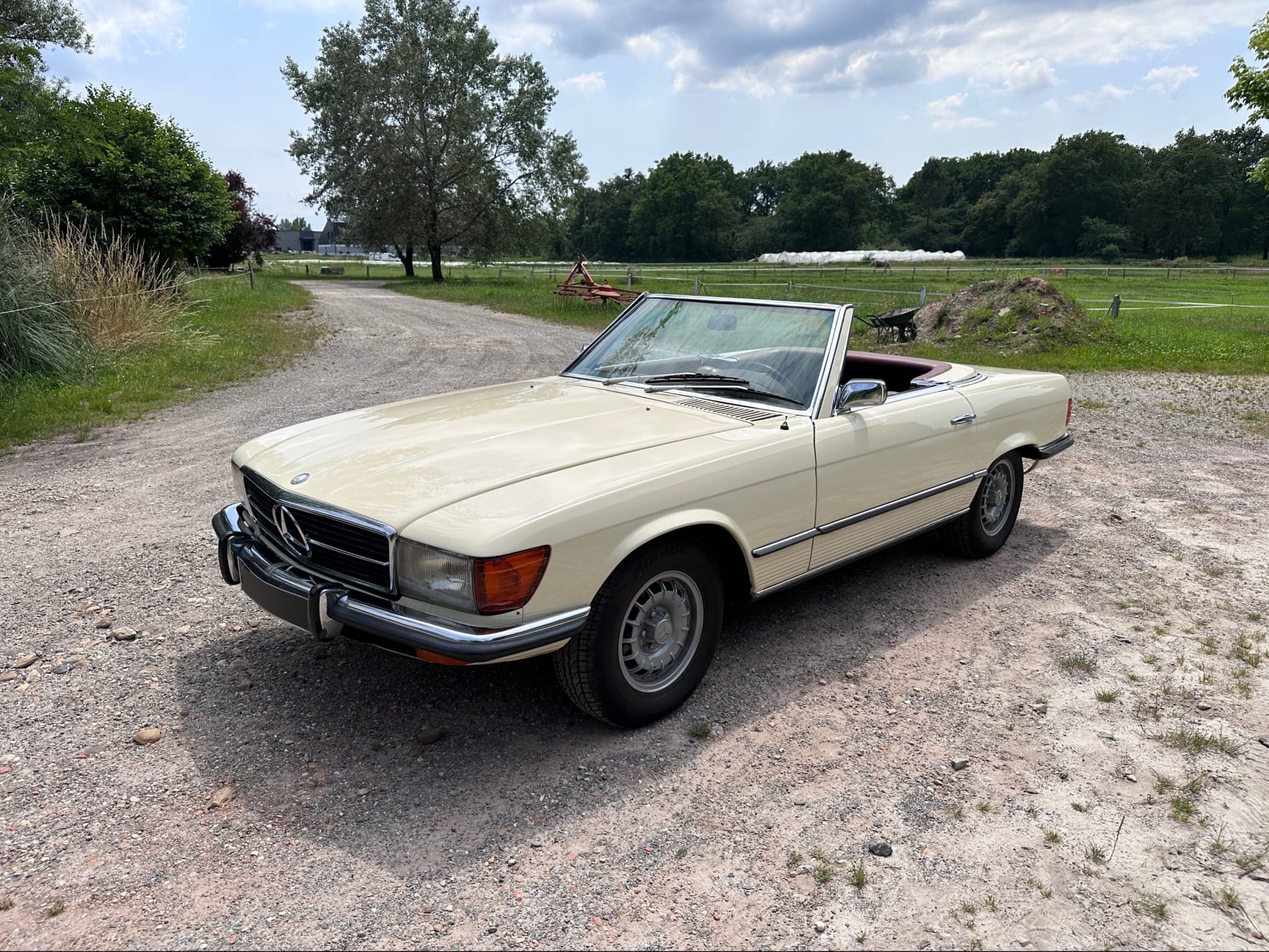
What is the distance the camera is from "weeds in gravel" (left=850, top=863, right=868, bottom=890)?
254 centimetres

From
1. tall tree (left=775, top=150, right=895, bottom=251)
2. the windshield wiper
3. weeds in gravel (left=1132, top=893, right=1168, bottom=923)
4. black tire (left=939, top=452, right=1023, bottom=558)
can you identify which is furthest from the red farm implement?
tall tree (left=775, top=150, right=895, bottom=251)

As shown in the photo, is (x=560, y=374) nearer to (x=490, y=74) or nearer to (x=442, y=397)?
(x=442, y=397)

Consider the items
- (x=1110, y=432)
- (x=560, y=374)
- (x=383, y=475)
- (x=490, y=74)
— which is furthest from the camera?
(x=490, y=74)

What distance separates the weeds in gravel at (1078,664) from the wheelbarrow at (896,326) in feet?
41.9

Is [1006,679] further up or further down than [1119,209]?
further down

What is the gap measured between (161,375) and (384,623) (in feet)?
33.8

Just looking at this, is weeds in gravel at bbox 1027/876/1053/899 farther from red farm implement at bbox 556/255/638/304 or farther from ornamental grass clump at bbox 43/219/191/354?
red farm implement at bbox 556/255/638/304

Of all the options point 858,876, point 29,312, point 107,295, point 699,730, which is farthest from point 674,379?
point 107,295

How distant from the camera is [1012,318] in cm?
1571

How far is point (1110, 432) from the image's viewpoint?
29.0ft

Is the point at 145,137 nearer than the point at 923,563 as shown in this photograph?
No

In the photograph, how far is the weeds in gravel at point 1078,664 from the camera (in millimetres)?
3889

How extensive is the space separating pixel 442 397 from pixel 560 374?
0.73 meters

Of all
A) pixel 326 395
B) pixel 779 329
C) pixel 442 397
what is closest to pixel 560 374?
pixel 442 397
